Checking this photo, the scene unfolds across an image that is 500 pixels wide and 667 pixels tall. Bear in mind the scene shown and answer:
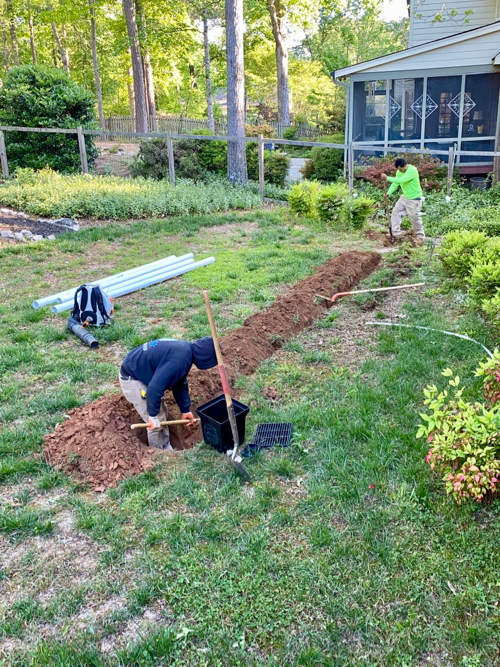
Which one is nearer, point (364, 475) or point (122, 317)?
point (364, 475)

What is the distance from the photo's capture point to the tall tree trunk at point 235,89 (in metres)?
16.4

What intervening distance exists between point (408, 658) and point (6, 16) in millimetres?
36076

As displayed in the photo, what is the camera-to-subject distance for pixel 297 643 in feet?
9.18

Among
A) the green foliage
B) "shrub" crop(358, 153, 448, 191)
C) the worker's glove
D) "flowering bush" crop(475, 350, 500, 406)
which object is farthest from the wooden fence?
"flowering bush" crop(475, 350, 500, 406)

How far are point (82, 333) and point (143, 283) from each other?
2.10 m

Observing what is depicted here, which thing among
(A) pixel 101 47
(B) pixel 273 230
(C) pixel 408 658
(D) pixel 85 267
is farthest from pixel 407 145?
(A) pixel 101 47

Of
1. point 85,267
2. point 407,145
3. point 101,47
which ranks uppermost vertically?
point 101,47

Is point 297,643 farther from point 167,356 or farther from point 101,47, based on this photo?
point 101,47

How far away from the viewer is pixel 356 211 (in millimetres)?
11852

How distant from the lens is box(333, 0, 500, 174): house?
17375 mm

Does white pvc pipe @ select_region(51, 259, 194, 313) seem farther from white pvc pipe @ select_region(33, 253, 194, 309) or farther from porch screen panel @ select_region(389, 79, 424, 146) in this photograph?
porch screen panel @ select_region(389, 79, 424, 146)

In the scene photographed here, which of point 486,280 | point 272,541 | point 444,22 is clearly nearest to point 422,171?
point 444,22

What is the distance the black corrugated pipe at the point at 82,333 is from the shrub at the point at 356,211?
7.04 m

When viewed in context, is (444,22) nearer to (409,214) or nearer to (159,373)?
(409,214)
